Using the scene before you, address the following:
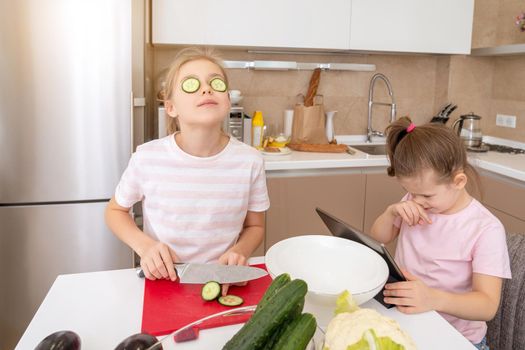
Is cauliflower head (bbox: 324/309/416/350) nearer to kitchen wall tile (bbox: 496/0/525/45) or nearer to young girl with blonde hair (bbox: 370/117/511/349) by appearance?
young girl with blonde hair (bbox: 370/117/511/349)

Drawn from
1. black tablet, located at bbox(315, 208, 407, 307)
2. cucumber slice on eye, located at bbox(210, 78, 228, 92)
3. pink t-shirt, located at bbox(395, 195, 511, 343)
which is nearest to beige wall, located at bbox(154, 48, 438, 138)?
cucumber slice on eye, located at bbox(210, 78, 228, 92)

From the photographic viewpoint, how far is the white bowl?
2.84 ft

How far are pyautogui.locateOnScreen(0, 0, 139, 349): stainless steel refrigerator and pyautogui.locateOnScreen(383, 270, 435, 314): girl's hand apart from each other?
1.33 m

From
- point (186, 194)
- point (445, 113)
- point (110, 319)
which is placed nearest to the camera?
point (110, 319)

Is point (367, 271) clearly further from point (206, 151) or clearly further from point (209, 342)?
point (206, 151)

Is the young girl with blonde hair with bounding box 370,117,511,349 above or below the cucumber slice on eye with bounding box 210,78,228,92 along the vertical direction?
below

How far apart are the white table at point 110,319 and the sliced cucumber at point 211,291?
10 centimetres

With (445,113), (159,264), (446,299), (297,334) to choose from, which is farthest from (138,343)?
(445,113)

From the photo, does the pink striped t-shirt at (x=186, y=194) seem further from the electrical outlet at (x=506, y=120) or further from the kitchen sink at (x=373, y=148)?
the electrical outlet at (x=506, y=120)

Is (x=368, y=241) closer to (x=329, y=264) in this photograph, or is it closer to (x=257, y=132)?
(x=329, y=264)

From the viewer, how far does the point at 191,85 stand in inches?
44.8

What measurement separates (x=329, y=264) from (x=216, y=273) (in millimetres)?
231

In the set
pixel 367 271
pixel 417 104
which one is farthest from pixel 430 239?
pixel 417 104

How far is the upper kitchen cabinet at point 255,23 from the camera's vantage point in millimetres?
2146
